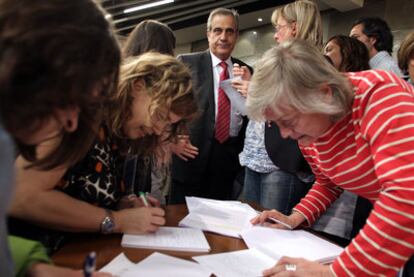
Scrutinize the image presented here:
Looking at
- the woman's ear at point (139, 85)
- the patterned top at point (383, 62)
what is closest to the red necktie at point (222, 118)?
the patterned top at point (383, 62)

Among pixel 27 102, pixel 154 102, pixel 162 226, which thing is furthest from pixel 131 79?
pixel 27 102

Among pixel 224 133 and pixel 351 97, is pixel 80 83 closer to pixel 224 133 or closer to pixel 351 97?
pixel 351 97

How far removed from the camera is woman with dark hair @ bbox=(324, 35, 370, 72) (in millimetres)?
2068

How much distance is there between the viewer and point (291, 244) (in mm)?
1211

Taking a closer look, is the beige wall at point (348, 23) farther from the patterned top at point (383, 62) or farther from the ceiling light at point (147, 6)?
the patterned top at point (383, 62)

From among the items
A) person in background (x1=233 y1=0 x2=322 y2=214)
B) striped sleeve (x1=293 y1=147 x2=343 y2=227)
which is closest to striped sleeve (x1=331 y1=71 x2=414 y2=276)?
striped sleeve (x1=293 y1=147 x2=343 y2=227)

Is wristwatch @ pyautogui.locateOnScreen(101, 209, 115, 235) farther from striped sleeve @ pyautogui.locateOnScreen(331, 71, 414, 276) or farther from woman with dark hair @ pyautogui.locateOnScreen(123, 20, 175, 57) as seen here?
woman with dark hair @ pyautogui.locateOnScreen(123, 20, 175, 57)

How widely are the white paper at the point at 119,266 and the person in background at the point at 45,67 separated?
0.31 metres

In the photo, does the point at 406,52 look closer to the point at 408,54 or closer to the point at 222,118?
the point at 408,54

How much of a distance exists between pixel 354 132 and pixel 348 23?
5.34 meters

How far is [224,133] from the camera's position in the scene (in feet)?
7.68

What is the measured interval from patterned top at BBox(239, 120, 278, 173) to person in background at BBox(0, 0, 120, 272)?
1380 mm

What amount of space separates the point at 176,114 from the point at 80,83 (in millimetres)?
764

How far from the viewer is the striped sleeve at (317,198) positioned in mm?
1402
